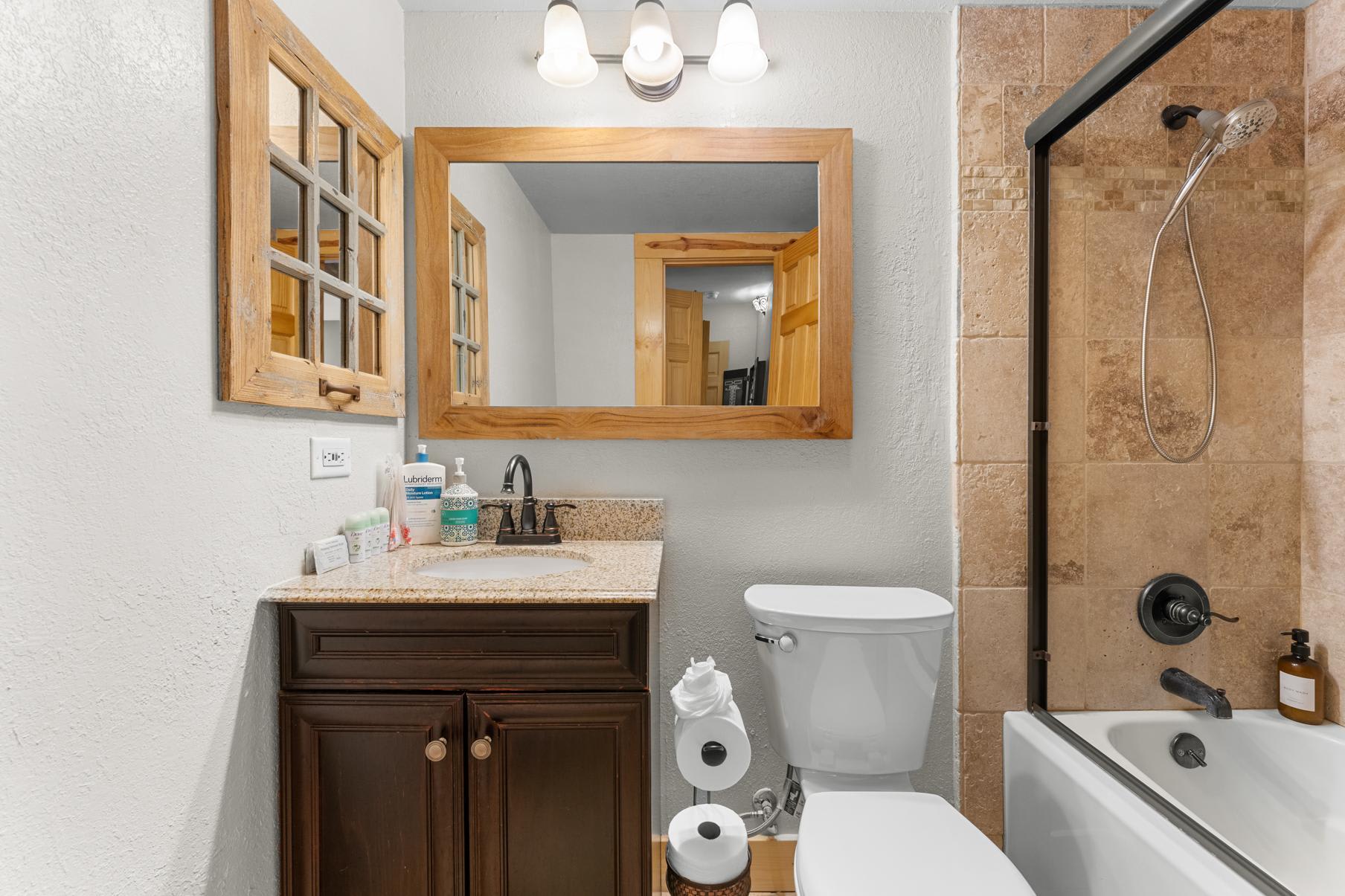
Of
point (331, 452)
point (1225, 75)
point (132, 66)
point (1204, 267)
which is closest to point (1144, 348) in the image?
point (1204, 267)

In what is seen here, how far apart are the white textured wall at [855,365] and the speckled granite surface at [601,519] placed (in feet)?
0.14

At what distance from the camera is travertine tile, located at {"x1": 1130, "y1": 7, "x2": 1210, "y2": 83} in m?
1.23

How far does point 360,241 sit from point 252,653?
91cm

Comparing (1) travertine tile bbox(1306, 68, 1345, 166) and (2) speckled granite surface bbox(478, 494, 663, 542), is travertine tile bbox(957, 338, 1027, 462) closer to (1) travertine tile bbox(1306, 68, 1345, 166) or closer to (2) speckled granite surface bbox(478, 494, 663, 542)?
(1) travertine tile bbox(1306, 68, 1345, 166)

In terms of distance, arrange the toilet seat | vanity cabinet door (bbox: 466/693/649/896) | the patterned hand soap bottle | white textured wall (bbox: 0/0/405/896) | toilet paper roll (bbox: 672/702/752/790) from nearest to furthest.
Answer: white textured wall (bbox: 0/0/405/896) → the toilet seat → vanity cabinet door (bbox: 466/693/649/896) → toilet paper roll (bbox: 672/702/752/790) → the patterned hand soap bottle

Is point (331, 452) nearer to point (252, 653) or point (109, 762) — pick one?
point (252, 653)

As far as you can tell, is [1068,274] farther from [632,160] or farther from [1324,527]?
[632,160]

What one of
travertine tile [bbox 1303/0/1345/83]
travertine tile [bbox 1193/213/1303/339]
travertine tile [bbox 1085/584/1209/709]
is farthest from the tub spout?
travertine tile [bbox 1303/0/1345/83]

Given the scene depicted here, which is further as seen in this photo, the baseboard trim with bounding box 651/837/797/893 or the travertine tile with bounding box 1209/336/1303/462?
the baseboard trim with bounding box 651/837/797/893

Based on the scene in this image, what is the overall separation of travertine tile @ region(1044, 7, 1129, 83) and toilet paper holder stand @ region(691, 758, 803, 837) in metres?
1.86

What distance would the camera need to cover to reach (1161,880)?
3.43 feet

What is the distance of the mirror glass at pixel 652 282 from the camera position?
1640 millimetres

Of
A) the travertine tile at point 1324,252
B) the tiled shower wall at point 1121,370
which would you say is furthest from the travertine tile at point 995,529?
the travertine tile at point 1324,252

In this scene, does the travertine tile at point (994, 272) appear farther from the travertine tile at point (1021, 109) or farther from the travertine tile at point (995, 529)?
the travertine tile at point (995, 529)
